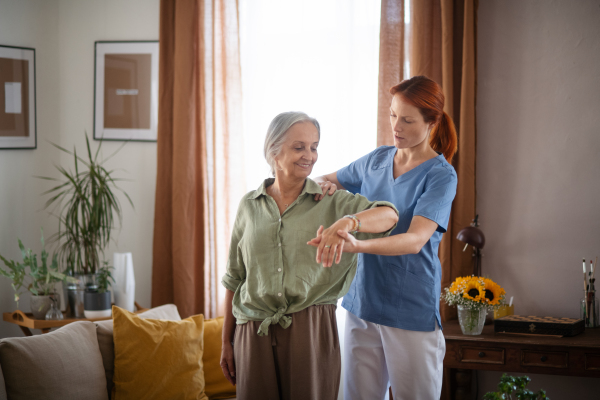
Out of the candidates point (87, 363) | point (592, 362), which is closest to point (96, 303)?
point (87, 363)

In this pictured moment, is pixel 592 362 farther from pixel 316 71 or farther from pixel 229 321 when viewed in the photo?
pixel 316 71

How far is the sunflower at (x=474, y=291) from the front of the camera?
253 cm

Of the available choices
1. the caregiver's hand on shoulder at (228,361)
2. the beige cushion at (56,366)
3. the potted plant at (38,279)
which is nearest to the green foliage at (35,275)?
the potted plant at (38,279)

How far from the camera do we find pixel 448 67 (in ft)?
9.29

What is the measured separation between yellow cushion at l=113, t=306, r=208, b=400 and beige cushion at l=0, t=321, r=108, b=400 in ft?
0.32

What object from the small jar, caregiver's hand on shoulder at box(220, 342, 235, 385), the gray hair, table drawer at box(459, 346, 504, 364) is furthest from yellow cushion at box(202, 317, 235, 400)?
the small jar

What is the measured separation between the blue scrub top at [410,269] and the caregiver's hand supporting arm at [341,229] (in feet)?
0.78

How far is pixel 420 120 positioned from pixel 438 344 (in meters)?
0.78

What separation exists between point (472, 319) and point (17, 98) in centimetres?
295

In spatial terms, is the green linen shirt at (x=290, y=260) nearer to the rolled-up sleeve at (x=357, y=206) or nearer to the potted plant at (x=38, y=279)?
the rolled-up sleeve at (x=357, y=206)

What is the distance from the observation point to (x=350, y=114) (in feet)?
10.1

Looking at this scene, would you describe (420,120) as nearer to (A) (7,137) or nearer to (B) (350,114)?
(B) (350,114)

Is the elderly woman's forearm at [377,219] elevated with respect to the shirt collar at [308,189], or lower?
lower

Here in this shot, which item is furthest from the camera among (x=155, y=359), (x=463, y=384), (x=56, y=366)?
(x=463, y=384)
